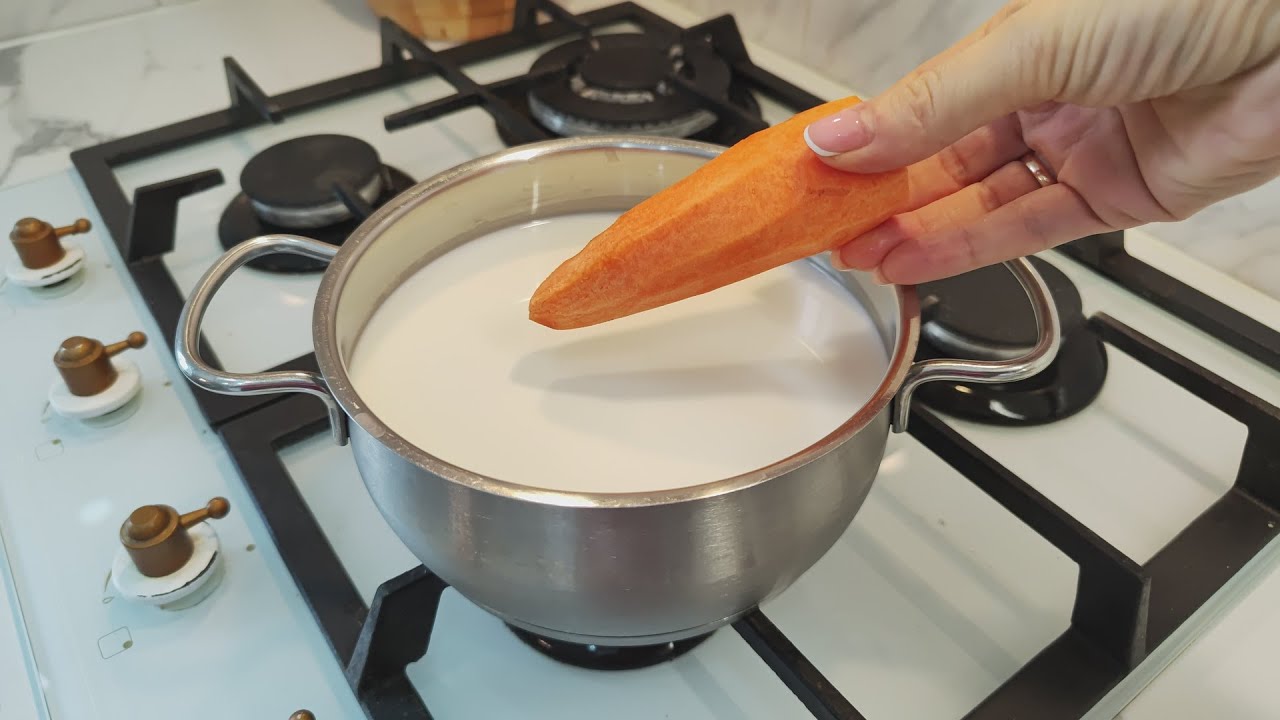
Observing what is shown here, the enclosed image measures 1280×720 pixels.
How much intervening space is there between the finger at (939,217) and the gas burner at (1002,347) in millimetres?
83

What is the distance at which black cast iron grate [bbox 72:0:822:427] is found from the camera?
0.79 meters

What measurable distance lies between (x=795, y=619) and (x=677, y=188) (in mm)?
269

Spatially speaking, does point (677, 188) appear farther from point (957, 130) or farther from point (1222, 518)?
point (1222, 518)

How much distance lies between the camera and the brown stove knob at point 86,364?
649 millimetres

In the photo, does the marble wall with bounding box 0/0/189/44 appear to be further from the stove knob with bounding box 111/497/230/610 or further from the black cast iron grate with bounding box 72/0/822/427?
the stove knob with bounding box 111/497/230/610

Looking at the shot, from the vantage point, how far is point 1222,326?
72cm

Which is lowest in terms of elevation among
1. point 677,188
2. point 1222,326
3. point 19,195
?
point 19,195

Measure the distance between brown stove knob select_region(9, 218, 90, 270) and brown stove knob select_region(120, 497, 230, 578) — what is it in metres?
0.35

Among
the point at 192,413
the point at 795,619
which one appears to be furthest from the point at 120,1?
the point at 795,619

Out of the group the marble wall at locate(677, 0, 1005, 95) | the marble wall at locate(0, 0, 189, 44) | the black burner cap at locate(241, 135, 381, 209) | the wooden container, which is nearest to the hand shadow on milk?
the black burner cap at locate(241, 135, 381, 209)

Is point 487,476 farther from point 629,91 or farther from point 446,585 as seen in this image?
point 629,91

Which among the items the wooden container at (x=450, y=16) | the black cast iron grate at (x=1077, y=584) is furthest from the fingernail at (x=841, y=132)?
the wooden container at (x=450, y=16)

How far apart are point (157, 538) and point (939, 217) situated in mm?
533

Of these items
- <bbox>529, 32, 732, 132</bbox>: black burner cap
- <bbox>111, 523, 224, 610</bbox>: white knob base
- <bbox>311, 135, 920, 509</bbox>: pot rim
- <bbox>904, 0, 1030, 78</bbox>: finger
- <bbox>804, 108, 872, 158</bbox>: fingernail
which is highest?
<bbox>904, 0, 1030, 78</bbox>: finger
